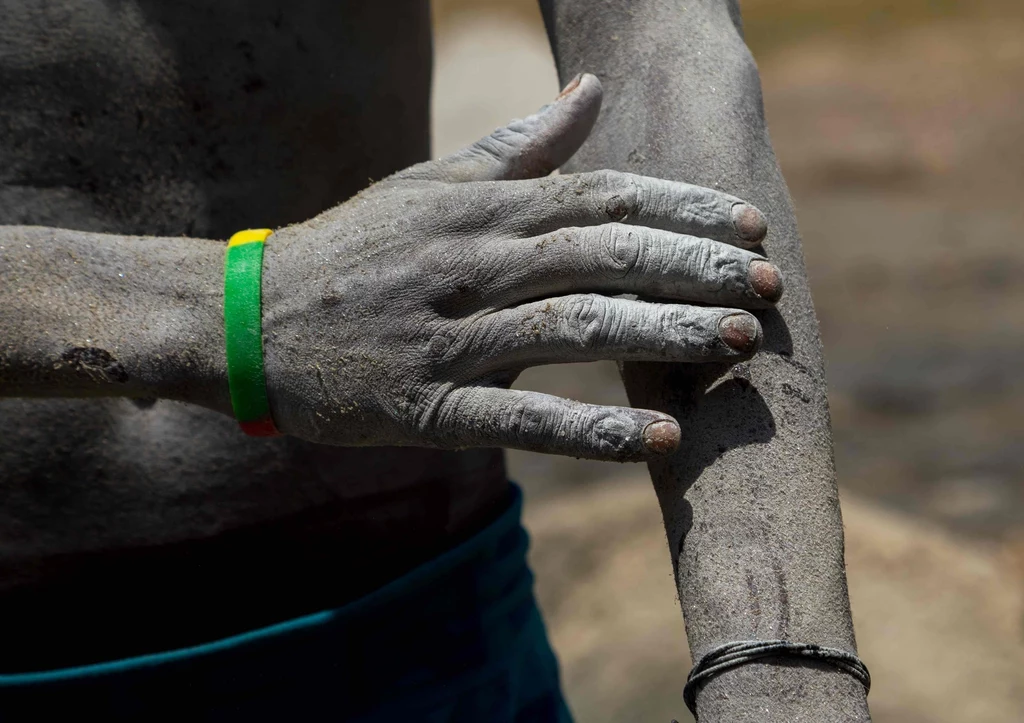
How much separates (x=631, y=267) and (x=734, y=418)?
173 millimetres

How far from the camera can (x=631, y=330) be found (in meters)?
0.96

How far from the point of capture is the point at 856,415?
17.6 ft

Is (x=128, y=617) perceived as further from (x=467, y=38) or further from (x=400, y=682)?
(x=467, y=38)

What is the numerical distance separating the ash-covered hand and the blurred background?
2.12 metres

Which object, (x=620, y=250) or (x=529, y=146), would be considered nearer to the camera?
(x=620, y=250)

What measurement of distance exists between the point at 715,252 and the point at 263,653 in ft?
2.13

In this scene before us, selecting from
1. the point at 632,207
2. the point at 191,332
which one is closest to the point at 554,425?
the point at 632,207

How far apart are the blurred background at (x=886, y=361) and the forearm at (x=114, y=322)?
2.14 metres

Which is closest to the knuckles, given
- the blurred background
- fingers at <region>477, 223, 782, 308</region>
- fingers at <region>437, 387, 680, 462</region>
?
fingers at <region>477, 223, 782, 308</region>

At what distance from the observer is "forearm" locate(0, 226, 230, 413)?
1062mm

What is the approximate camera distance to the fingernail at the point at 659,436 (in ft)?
3.12

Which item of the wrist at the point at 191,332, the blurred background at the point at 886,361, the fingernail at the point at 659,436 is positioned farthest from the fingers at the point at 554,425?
the blurred background at the point at 886,361

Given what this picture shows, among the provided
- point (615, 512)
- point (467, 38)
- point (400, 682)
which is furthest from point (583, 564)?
point (467, 38)

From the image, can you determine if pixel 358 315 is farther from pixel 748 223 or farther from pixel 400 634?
pixel 400 634
